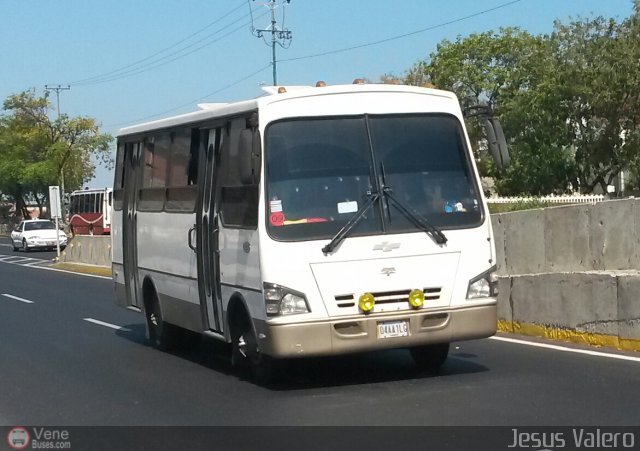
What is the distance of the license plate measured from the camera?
10.4 meters

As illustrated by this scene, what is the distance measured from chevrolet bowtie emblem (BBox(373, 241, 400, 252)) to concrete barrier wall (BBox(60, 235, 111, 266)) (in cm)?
2629

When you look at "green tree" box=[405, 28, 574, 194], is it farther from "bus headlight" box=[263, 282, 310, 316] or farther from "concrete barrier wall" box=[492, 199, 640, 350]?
"bus headlight" box=[263, 282, 310, 316]

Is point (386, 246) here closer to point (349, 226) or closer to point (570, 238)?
point (349, 226)

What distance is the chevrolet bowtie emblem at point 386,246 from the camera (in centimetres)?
1049

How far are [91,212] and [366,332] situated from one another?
183ft

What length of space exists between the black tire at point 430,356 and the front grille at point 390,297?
3.58ft

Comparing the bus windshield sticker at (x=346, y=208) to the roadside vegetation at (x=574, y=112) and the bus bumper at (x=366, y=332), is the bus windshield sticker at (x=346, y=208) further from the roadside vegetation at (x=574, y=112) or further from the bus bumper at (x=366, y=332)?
the roadside vegetation at (x=574, y=112)

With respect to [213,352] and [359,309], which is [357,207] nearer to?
[359,309]

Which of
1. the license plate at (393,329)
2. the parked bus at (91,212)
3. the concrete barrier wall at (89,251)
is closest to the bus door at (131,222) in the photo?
the license plate at (393,329)

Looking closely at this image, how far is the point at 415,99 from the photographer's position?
11.2 metres

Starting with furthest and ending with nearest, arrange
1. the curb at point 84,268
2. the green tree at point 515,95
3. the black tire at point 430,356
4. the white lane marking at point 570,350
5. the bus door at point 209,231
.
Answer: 1. the green tree at point 515,95
2. the curb at point 84,268
3. the bus door at point 209,231
4. the white lane marking at point 570,350
5. the black tire at point 430,356

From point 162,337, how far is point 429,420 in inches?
260

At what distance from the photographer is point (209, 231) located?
1209 centimetres
